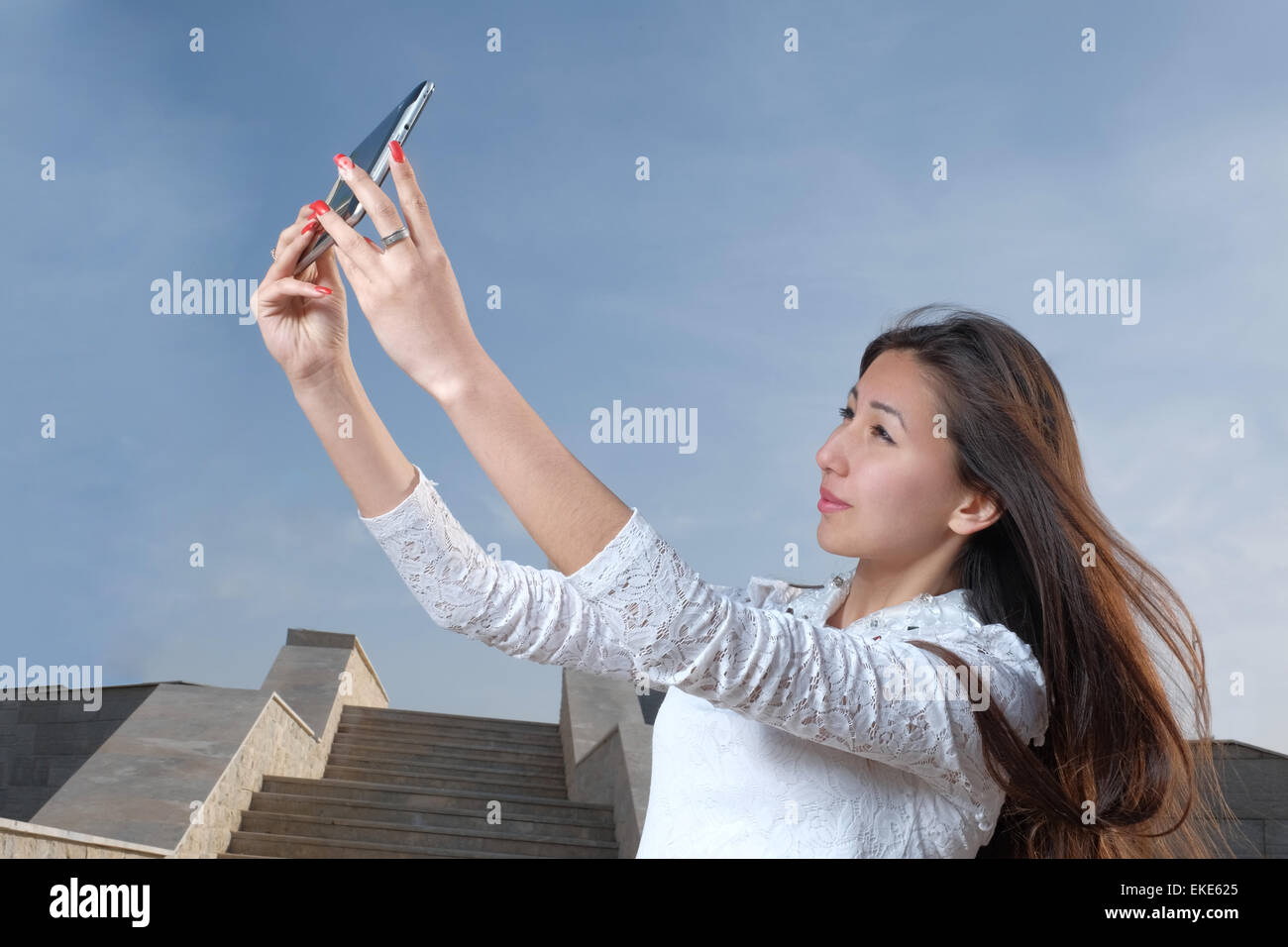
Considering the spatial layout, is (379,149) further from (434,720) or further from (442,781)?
(434,720)

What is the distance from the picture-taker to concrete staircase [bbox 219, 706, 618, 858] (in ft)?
18.4

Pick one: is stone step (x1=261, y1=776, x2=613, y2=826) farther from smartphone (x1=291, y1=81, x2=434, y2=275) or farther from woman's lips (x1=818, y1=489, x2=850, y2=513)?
smartphone (x1=291, y1=81, x2=434, y2=275)

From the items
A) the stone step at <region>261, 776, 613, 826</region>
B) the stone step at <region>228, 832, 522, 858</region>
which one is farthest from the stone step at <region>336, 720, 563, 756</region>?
the stone step at <region>228, 832, 522, 858</region>

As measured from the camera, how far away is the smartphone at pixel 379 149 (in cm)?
114

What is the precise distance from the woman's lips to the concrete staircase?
460 centimetres

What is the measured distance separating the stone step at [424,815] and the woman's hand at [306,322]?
5.05 m

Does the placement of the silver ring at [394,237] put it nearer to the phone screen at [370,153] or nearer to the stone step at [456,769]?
the phone screen at [370,153]

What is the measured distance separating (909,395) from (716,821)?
0.66 metres

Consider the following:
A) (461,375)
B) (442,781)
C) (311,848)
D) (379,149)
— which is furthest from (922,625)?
(442,781)

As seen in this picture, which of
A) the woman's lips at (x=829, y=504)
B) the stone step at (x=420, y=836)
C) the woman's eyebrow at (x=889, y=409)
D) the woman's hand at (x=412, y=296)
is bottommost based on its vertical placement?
the stone step at (x=420, y=836)

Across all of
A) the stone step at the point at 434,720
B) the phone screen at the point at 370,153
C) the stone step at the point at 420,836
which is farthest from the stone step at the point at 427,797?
the phone screen at the point at 370,153
